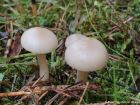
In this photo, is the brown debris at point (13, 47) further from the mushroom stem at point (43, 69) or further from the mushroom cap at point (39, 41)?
the mushroom cap at point (39, 41)

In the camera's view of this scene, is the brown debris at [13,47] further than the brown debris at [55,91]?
Yes

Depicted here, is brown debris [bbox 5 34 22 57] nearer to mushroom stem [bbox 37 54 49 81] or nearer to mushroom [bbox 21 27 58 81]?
mushroom stem [bbox 37 54 49 81]

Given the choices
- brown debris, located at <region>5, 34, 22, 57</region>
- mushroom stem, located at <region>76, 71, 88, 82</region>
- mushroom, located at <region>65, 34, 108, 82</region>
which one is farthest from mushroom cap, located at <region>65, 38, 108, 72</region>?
brown debris, located at <region>5, 34, 22, 57</region>

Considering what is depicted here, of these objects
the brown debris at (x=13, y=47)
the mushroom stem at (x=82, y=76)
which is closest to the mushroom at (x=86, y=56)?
the mushroom stem at (x=82, y=76)

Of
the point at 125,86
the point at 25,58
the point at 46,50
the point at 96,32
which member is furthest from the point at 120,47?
the point at 46,50

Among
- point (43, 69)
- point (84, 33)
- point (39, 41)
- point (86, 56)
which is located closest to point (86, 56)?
point (86, 56)

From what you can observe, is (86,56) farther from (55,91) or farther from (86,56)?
(55,91)
